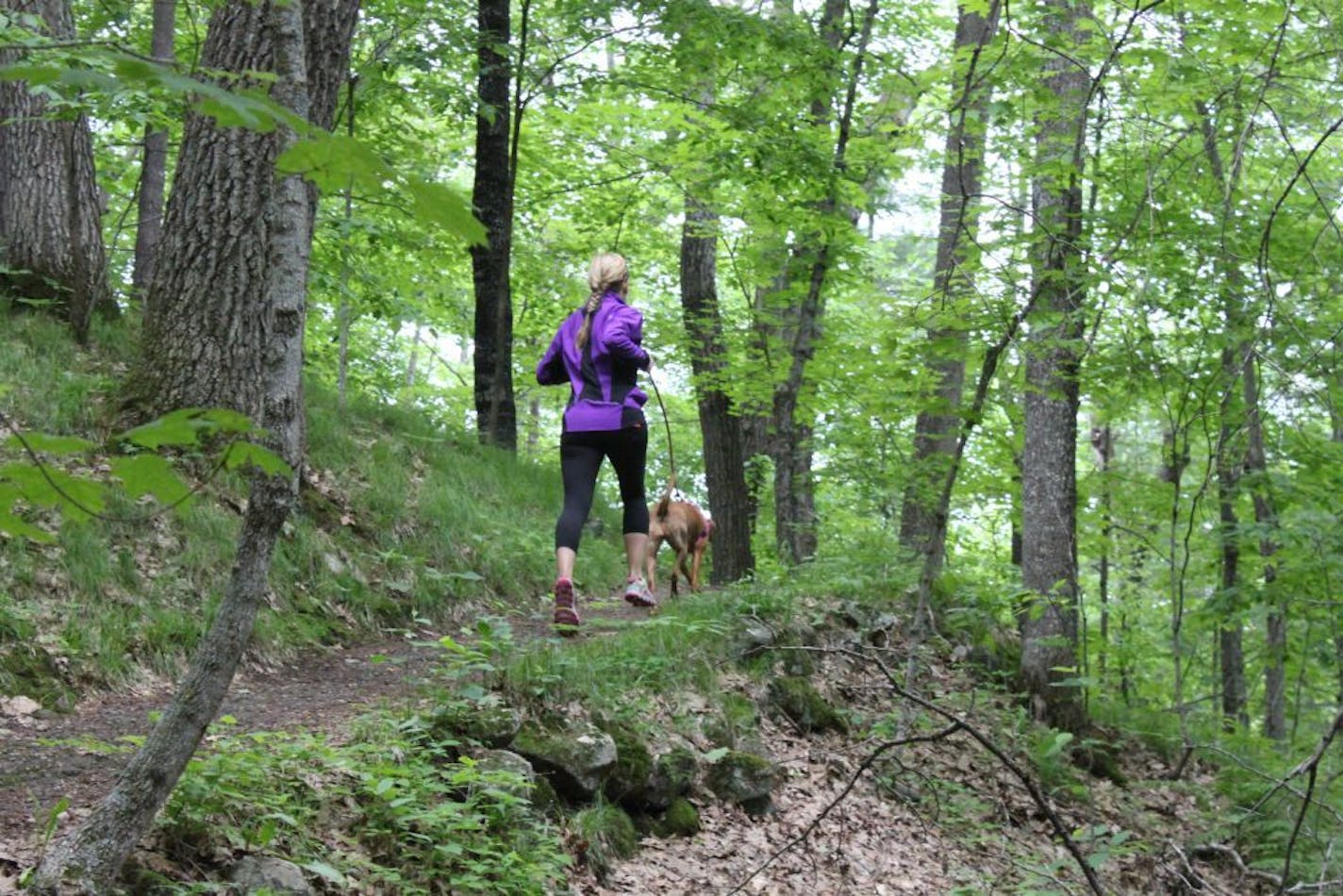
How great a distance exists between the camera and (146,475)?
192 cm

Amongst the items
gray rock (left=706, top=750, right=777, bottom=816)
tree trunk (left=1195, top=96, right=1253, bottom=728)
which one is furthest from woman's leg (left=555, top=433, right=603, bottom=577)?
tree trunk (left=1195, top=96, right=1253, bottom=728)

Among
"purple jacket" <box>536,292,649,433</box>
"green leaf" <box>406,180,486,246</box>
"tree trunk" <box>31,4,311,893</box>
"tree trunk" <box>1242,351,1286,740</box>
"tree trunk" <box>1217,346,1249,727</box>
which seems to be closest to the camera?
"green leaf" <box>406,180,486,246</box>

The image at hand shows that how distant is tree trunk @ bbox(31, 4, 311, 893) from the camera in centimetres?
292

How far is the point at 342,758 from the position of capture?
4.07m

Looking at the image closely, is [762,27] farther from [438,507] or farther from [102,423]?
[102,423]

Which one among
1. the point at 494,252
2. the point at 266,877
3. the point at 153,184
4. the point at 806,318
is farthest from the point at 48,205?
the point at 266,877

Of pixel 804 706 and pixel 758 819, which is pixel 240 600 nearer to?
pixel 758 819

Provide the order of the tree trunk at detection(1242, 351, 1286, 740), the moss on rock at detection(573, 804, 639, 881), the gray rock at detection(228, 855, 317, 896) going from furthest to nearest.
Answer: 1. the tree trunk at detection(1242, 351, 1286, 740)
2. the moss on rock at detection(573, 804, 639, 881)
3. the gray rock at detection(228, 855, 317, 896)

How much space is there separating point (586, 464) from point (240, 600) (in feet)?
11.3

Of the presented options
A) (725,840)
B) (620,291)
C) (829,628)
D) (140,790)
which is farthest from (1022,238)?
(140,790)

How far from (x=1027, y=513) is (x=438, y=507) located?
4921 mm

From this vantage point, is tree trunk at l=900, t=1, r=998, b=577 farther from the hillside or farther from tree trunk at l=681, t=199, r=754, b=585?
tree trunk at l=681, t=199, r=754, b=585

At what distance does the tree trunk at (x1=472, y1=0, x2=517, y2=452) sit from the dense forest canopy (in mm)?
35

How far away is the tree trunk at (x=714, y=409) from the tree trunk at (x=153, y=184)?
4970mm
